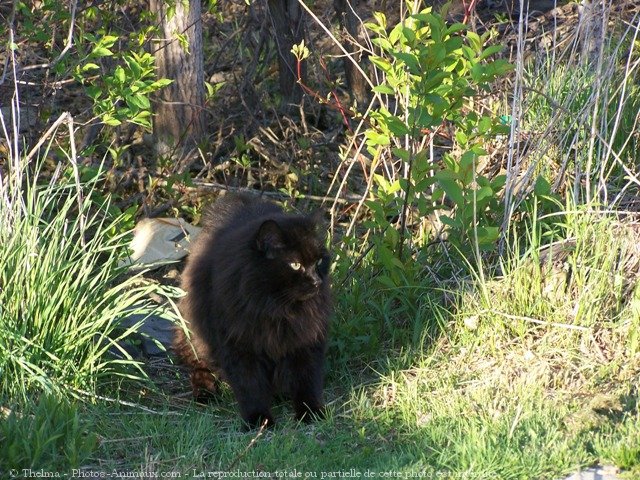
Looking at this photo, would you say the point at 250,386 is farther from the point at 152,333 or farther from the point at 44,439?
the point at 152,333

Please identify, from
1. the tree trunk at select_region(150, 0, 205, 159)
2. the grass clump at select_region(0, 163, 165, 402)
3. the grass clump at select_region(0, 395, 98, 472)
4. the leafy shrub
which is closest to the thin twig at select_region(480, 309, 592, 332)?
the leafy shrub

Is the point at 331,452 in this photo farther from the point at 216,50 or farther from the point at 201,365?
the point at 216,50

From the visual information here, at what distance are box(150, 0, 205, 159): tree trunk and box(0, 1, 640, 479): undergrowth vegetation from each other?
0.74 metres

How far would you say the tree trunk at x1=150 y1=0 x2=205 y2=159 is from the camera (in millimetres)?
7215

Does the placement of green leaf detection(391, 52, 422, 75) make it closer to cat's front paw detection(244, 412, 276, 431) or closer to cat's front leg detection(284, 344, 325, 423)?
cat's front leg detection(284, 344, 325, 423)

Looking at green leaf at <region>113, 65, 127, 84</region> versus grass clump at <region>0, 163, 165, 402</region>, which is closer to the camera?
grass clump at <region>0, 163, 165, 402</region>

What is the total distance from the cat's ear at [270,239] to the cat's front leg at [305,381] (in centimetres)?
61

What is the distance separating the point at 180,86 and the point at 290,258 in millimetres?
3192

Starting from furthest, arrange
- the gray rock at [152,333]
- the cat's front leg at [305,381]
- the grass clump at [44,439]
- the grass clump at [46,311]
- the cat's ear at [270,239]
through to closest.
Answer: the gray rock at [152,333], the cat's front leg at [305,381], the cat's ear at [270,239], the grass clump at [46,311], the grass clump at [44,439]

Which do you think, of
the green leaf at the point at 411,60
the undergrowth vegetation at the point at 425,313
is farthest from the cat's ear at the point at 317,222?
the green leaf at the point at 411,60

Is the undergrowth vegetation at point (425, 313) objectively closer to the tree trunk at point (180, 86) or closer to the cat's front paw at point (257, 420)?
the cat's front paw at point (257, 420)

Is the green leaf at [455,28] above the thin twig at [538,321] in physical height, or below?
above

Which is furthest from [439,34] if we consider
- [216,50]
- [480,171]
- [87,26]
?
[216,50]

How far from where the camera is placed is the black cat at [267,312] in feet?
15.6
